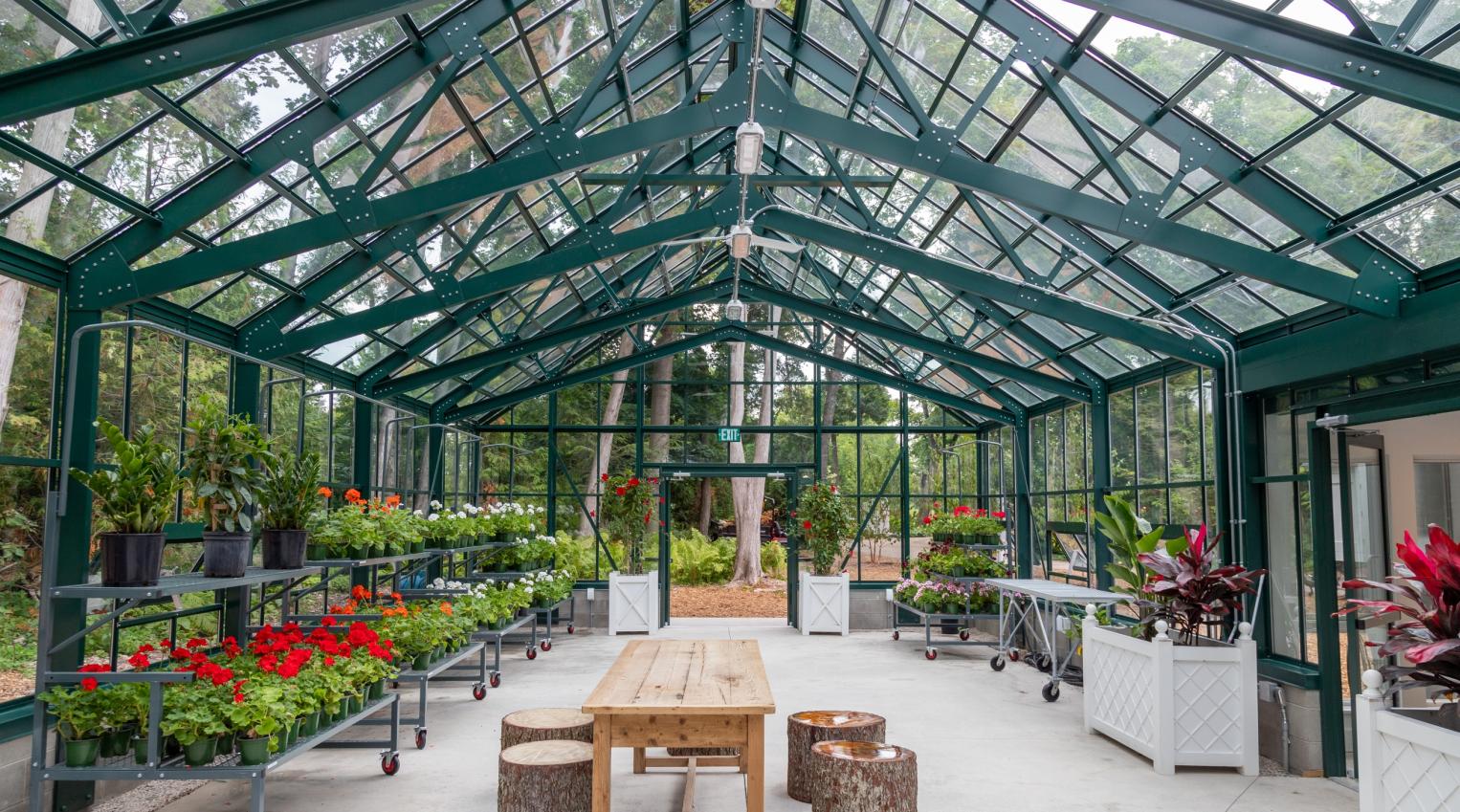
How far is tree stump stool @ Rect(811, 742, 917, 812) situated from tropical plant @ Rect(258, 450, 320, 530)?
3239 mm

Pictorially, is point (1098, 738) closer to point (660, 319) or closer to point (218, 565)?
point (218, 565)

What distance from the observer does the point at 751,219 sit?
9188mm

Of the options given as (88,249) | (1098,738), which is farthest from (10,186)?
(1098,738)

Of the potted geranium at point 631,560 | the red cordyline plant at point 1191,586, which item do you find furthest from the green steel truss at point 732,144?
the potted geranium at point 631,560

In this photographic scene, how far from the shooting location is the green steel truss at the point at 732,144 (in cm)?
446

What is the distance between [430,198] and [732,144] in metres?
4.23

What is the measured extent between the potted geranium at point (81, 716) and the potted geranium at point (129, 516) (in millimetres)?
556

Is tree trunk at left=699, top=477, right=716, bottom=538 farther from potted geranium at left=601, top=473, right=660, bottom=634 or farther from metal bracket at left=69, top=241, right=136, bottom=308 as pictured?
metal bracket at left=69, top=241, right=136, bottom=308

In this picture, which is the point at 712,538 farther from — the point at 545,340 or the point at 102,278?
the point at 102,278

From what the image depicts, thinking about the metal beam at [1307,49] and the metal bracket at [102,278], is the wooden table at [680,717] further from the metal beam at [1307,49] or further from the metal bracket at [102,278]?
the metal bracket at [102,278]

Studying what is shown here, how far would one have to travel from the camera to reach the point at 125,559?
4.43 meters

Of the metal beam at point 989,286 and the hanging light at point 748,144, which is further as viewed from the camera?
the metal beam at point 989,286

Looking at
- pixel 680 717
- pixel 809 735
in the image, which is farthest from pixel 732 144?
pixel 680 717

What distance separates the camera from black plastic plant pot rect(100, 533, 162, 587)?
174 inches
